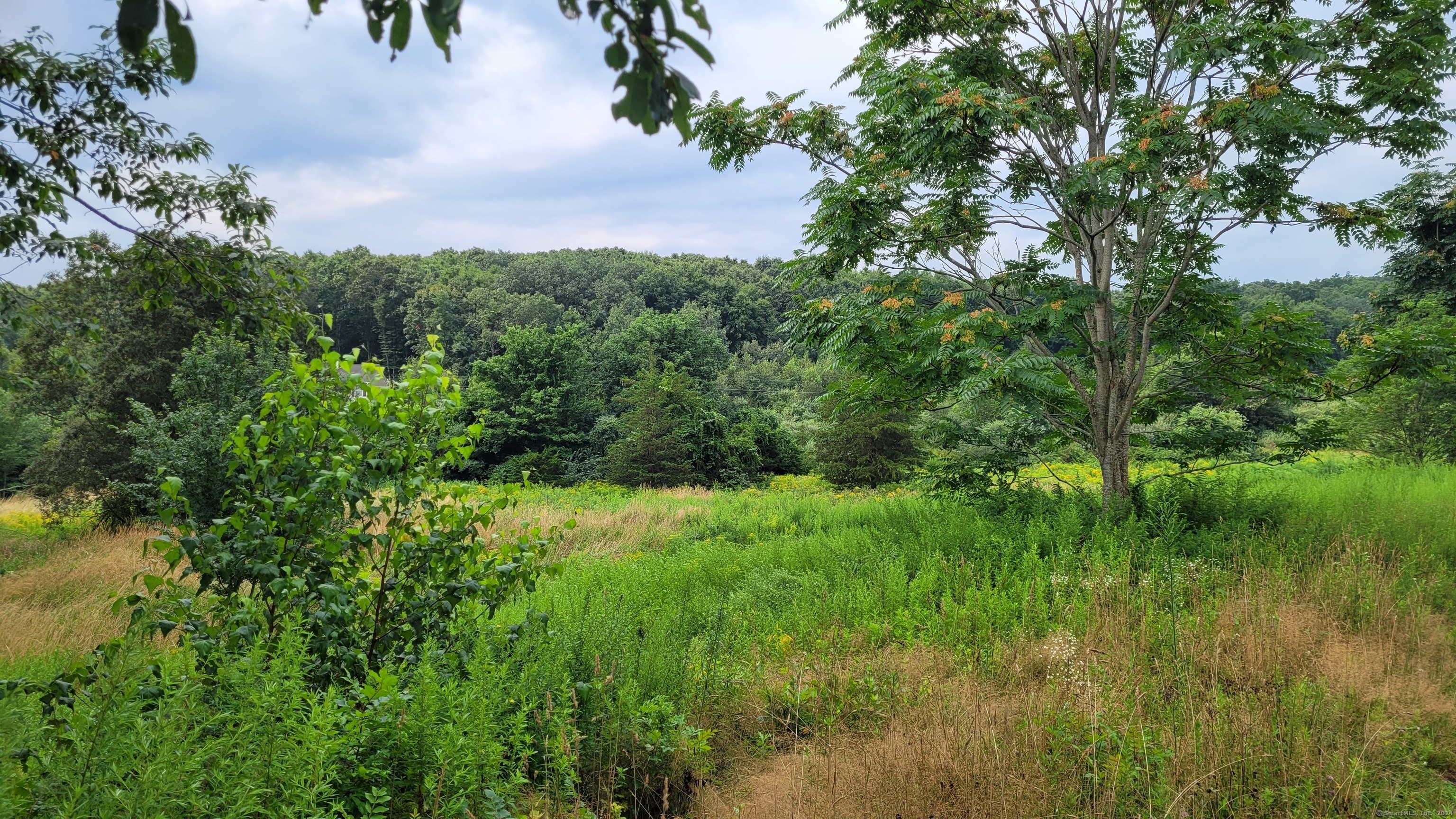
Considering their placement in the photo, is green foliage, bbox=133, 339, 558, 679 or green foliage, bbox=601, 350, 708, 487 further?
green foliage, bbox=601, 350, 708, 487

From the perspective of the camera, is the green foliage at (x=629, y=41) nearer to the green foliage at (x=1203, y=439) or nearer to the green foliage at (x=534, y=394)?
the green foliage at (x=1203, y=439)

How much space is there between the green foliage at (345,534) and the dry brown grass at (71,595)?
435 mm

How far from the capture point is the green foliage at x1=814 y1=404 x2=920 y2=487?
812 inches

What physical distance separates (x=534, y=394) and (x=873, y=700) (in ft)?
94.6

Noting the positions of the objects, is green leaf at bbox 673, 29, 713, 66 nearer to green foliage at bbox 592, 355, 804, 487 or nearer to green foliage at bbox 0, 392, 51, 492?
green foliage at bbox 592, 355, 804, 487

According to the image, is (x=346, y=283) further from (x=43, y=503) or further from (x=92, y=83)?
(x=92, y=83)

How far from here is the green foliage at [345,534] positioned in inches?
105

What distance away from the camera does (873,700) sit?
3744 mm

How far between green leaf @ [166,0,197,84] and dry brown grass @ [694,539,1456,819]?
9.38 feet

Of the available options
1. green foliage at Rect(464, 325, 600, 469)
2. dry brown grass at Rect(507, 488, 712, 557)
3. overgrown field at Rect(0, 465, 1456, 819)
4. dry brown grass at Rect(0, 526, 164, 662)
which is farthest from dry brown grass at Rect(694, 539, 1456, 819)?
green foliage at Rect(464, 325, 600, 469)

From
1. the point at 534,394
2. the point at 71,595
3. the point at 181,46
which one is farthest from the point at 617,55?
the point at 534,394

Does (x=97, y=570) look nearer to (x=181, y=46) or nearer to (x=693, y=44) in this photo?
(x=181, y=46)

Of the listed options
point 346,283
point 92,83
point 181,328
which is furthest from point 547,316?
point 92,83

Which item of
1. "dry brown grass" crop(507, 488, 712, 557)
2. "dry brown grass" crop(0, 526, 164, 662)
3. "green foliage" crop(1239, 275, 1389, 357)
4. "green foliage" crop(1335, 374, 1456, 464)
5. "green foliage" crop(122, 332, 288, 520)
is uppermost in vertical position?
"green foliage" crop(1239, 275, 1389, 357)
